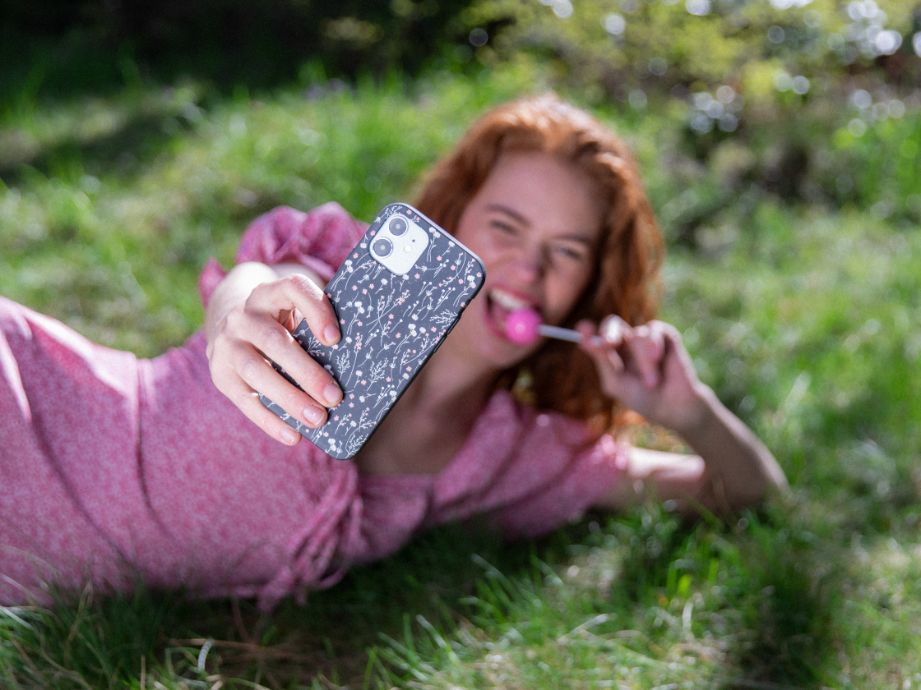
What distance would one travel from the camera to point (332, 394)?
4.14 ft

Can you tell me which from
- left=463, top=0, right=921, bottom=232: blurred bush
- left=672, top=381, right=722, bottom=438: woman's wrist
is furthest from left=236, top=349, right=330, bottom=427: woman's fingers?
left=463, top=0, right=921, bottom=232: blurred bush

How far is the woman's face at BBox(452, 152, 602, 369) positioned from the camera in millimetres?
1824

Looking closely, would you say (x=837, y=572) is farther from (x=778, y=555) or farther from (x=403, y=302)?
(x=403, y=302)

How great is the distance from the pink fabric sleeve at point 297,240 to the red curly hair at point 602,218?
0.26 metres

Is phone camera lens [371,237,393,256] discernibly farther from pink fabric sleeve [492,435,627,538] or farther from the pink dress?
Result: pink fabric sleeve [492,435,627,538]

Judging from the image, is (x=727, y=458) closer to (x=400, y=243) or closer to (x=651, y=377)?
(x=651, y=377)

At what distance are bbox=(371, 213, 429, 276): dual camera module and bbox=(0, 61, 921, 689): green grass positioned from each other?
607 mm

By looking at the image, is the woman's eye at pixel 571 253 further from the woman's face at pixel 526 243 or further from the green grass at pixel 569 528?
the green grass at pixel 569 528

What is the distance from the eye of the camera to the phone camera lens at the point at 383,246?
1.27 metres

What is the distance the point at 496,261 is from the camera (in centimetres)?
183

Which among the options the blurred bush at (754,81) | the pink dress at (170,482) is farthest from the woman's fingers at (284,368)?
the blurred bush at (754,81)

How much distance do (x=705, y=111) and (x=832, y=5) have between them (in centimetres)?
87

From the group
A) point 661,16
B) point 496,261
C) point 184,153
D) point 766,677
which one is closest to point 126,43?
point 184,153

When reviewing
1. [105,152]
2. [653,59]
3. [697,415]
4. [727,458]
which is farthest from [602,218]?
[653,59]
